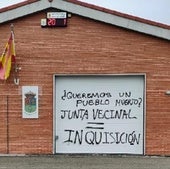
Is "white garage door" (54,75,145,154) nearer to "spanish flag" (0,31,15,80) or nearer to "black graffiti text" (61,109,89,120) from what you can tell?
"black graffiti text" (61,109,89,120)

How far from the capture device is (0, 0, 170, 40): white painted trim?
1388cm

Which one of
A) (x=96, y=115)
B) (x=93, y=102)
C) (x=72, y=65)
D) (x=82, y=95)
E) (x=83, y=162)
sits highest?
(x=72, y=65)

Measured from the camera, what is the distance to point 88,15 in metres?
14.0

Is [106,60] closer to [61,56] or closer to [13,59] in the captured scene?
[61,56]

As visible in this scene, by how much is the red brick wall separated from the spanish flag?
20 cm

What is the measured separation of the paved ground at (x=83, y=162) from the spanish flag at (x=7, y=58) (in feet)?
7.26

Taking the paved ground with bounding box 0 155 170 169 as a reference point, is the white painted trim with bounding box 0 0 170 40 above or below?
above

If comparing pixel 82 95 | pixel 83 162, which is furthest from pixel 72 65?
pixel 83 162

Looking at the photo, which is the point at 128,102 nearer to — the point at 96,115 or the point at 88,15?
the point at 96,115

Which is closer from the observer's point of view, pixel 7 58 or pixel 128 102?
pixel 7 58

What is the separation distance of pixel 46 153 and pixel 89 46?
10.1 ft

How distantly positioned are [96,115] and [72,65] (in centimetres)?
150

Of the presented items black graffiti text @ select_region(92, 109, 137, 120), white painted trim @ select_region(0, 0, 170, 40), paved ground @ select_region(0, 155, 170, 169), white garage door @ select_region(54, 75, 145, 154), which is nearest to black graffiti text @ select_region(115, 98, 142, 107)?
white garage door @ select_region(54, 75, 145, 154)

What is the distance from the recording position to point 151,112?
1401cm
